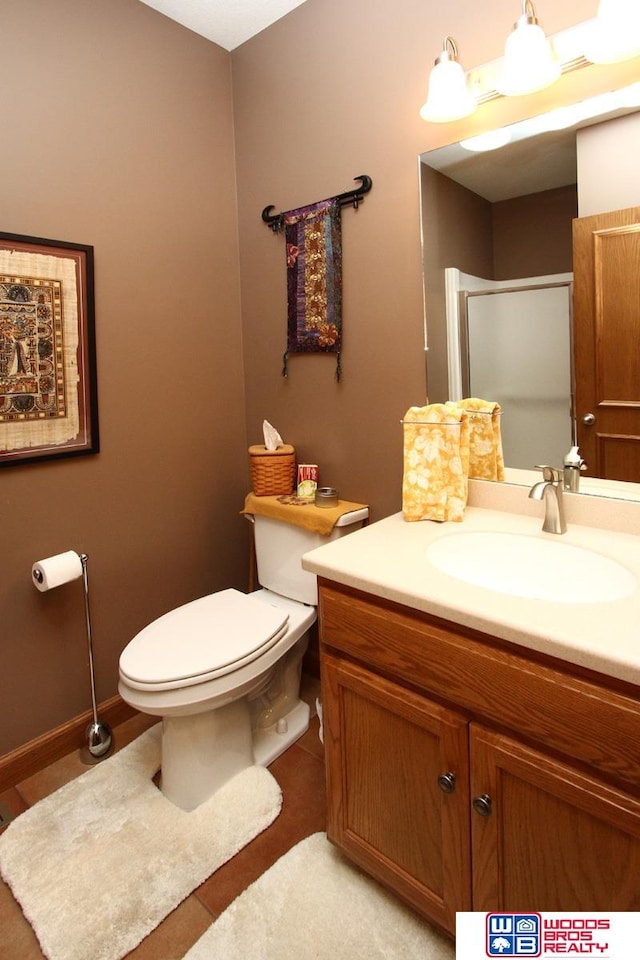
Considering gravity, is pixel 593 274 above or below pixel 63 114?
below

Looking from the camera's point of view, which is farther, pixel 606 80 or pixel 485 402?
pixel 485 402

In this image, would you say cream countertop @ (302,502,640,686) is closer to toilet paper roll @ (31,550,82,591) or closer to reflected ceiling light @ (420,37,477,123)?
toilet paper roll @ (31,550,82,591)

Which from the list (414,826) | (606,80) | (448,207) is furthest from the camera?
(448,207)

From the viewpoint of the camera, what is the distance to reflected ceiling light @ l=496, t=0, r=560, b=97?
1312 mm

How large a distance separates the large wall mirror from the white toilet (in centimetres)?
63

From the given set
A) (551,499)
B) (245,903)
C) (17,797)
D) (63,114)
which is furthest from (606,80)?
(17,797)

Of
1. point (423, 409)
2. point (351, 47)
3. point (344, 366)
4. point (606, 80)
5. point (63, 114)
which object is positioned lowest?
point (423, 409)

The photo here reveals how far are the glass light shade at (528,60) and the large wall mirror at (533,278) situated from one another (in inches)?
3.4

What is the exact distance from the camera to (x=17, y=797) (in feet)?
5.64

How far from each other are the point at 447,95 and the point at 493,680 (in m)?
1.41

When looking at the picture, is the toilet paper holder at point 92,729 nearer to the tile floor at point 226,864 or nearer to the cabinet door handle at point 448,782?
the tile floor at point 226,864

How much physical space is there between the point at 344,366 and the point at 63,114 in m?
1.15

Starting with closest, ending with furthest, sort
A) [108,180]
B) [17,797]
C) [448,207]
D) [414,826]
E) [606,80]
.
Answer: [414,826], [606,80], [448,207], [17,797], [108,180]

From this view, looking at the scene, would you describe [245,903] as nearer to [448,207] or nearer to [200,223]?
[448,207]
